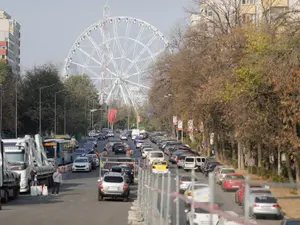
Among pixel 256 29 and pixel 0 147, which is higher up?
pixel 256 29

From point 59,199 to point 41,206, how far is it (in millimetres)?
5546

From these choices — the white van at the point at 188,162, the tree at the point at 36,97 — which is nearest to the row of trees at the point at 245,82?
the white van at the point at 188,162

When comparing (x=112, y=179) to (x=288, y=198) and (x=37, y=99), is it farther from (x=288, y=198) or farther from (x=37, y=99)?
(x=37, y=99)

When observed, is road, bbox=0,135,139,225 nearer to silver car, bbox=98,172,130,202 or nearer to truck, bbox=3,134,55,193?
silver car, bbox=98,172,130,202

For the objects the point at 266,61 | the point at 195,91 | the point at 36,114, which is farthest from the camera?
the point at 36,114

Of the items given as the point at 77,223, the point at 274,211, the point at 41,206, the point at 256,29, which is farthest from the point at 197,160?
the point at 274,211

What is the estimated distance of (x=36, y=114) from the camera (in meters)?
107

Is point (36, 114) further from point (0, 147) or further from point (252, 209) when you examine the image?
point (252, 209)

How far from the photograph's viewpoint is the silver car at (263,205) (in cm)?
611

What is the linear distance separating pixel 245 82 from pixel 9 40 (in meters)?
150

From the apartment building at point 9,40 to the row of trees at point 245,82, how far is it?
4106 inches

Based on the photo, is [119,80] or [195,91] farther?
[119,80]

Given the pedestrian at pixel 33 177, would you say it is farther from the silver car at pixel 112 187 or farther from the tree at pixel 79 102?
the tree at pixel 79 102

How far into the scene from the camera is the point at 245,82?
4188 cm
